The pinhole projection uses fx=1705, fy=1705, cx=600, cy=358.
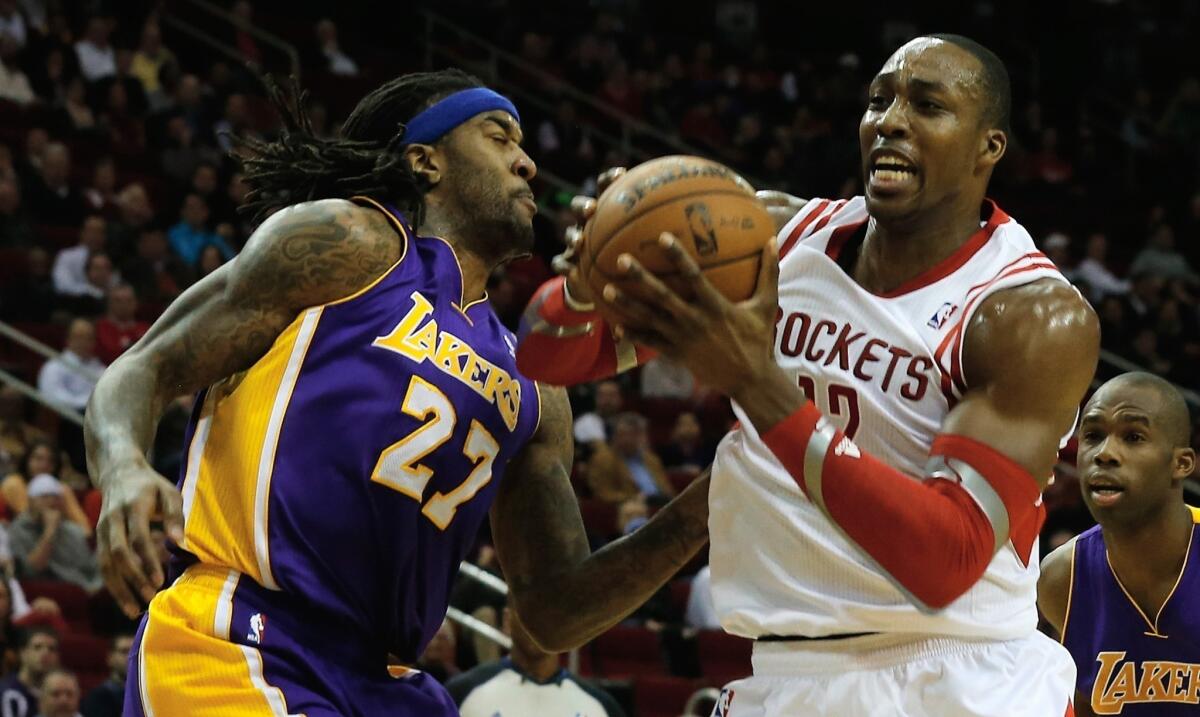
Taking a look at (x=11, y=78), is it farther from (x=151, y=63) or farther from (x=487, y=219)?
(x=487, y=219)

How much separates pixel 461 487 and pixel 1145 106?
17.6m

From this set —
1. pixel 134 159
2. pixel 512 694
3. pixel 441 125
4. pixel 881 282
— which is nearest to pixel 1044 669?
pixel 881 282

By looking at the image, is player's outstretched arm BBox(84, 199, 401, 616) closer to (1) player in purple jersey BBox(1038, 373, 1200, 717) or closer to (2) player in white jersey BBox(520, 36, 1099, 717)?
(2) player in white jersey BBox(520, 36, 1099, 717)

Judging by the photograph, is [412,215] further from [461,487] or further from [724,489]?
[724,489]

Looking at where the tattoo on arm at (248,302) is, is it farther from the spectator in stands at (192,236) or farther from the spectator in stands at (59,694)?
the spectator in stands at (192,236)

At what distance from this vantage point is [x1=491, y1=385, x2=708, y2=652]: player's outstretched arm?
13.7 feet

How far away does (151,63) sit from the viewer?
13.8 meters

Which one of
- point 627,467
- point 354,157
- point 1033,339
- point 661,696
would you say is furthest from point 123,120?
point 1033,339

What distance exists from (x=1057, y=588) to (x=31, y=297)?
25.5ft

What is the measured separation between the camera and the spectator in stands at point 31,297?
36.6ft

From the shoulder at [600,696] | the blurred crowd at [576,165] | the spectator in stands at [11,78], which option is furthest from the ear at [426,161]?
the spectator in stands at [11,78]

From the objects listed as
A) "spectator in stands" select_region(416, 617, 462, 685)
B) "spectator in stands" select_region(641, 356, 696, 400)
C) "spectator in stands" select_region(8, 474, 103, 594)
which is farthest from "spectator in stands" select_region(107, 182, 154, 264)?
"spectator in stands" select_region(416, 617, 462, 685)

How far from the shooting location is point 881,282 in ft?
11.9

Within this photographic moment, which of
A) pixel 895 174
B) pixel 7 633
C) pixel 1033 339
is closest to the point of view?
pixel 1033 339
